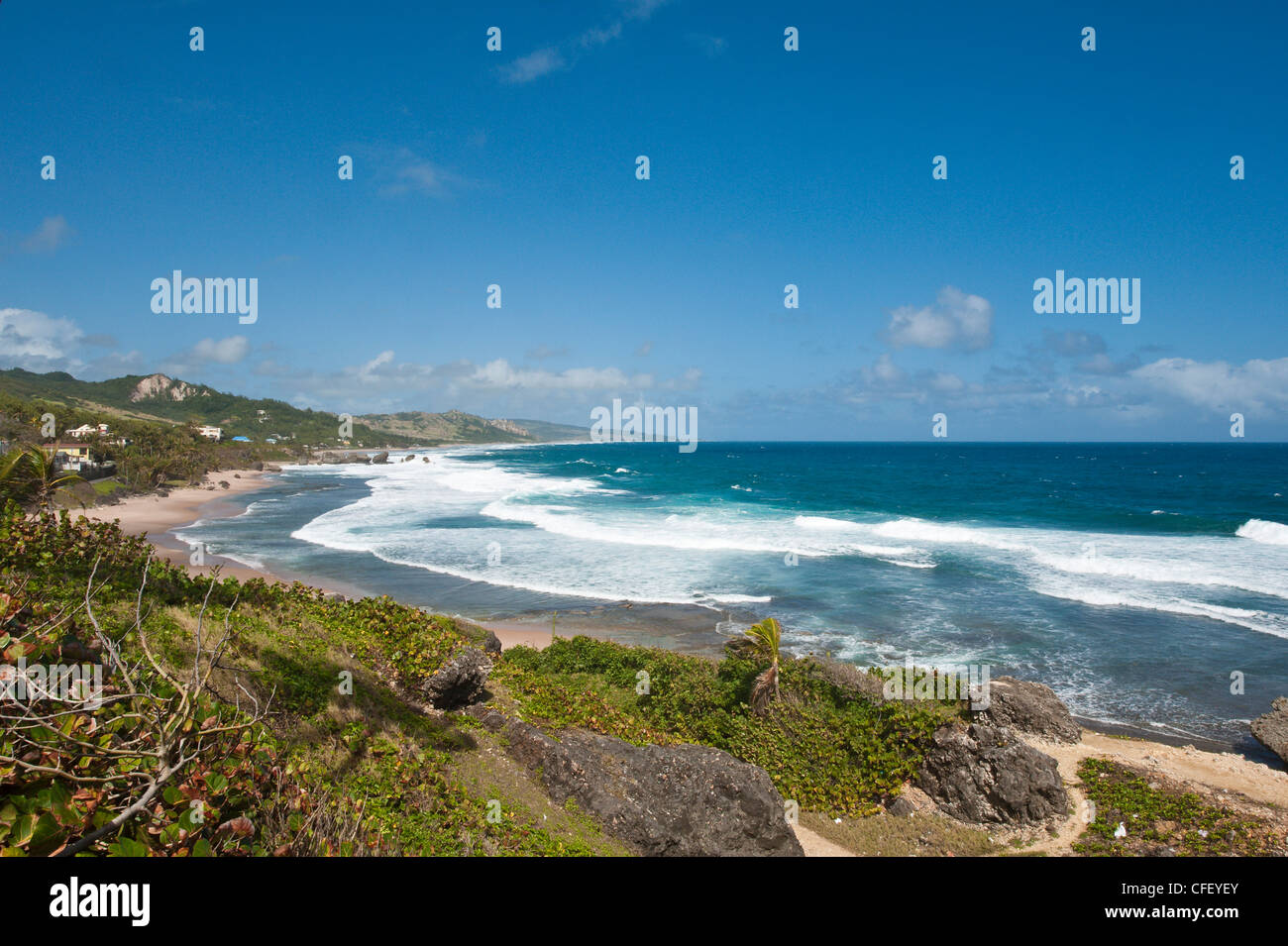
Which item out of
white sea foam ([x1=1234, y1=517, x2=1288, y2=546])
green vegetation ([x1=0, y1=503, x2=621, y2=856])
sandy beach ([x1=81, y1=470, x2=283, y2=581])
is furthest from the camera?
white sea foam ([x1=1234, y1=517, x2=1288, y2=546])

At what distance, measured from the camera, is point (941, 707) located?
12.9 m

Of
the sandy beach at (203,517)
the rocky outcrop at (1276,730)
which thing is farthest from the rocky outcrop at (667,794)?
the rocky outcrop at (1276,730)

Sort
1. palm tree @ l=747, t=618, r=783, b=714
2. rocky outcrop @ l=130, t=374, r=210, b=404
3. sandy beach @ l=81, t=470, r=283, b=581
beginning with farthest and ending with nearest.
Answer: rocky outcrop @ l=130, t=374, r=210, b=404, sandy beach @ l=81, t=470, r=283, b=581, palm tree @ l=747, t=618, r=783, b=714

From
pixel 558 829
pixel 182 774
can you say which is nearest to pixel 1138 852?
pixel 558 829

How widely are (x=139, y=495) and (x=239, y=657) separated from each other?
62081mm

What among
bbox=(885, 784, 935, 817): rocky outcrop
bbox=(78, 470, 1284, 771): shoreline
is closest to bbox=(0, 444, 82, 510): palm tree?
bbox=(78, 470, 1284, 771): shoreline

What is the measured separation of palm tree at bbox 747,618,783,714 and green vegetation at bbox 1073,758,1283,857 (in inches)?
207

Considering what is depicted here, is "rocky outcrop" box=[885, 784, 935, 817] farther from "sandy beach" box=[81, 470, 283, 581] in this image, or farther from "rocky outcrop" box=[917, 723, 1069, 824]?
"sandy beach" box=[81, 470, 283, 581]

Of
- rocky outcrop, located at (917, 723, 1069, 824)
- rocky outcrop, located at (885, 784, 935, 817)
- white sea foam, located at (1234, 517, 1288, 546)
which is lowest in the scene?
rocky outcrop, located at (885, 784, 935, 817)

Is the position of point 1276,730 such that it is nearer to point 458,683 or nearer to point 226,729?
point 458,683

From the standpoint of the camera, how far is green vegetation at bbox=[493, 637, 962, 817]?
11.2 metres

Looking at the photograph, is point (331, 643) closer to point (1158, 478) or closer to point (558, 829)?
point (558, 829)

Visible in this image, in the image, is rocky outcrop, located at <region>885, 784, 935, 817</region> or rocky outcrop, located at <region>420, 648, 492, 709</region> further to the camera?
rocky outcrop, located at <region>885, 784, 935, 817</region>

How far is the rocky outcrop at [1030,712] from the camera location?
13.5m
